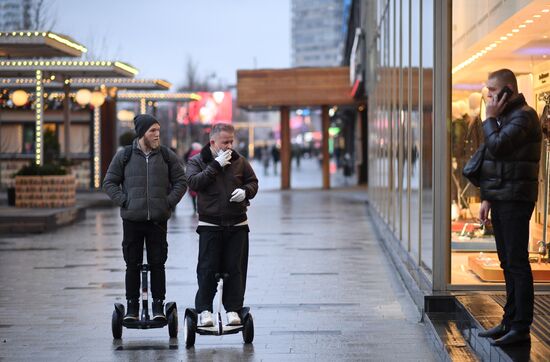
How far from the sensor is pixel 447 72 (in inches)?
371

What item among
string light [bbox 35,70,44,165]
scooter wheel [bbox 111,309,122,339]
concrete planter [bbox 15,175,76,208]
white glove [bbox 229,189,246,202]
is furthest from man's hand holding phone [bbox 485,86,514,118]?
string light [bbox 35,70,44,165]

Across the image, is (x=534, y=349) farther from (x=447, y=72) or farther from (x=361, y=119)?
(x=361, y=119)

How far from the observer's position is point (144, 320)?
28.0ft

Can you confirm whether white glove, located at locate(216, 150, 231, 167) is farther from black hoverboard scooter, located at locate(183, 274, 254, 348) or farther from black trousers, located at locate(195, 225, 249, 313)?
black hoverboard scooter, located at locate(183, 274, 254, 348)

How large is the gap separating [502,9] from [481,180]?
284 cm

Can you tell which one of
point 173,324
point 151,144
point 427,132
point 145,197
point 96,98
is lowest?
point 173,324

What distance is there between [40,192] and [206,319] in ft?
52.1

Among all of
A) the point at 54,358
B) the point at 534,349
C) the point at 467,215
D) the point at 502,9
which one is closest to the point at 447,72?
the point at 502,9

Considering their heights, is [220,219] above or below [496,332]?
above

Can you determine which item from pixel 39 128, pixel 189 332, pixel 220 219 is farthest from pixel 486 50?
pixel 39 128

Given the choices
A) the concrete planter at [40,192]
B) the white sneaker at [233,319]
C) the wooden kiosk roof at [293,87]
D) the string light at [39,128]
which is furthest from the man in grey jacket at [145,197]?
the wooden kiosk roof at [293,87]

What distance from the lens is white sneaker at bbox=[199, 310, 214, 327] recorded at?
817 cm

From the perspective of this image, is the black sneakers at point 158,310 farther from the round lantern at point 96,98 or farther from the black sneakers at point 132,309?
the round lantern at point 96,98

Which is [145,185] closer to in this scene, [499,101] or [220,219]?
[220,219]
